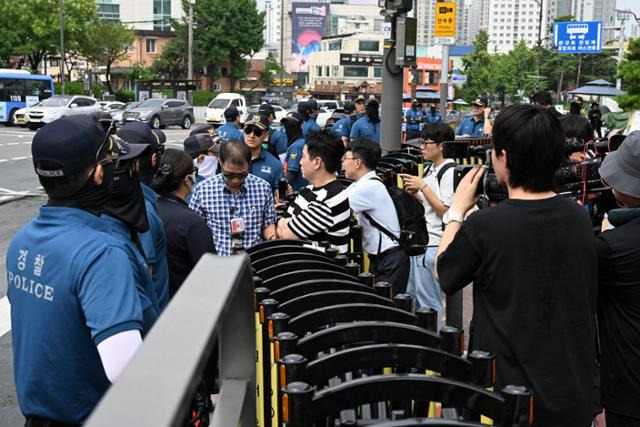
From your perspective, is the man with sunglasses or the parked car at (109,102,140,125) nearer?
the man with sunglasses

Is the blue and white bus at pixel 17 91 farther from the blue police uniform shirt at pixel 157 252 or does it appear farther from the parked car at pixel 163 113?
the blue police uniform shirt at pixel 157 252

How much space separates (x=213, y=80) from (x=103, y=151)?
8106cm

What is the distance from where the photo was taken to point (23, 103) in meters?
39.8

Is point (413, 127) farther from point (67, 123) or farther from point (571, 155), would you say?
point (67, 123)

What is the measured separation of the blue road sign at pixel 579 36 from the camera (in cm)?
5172

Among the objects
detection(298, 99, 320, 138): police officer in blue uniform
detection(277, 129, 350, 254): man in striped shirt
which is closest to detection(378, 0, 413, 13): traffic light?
detection(298, 99, 320, 138): police officer in blue uniform

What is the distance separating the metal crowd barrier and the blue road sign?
53377 mm

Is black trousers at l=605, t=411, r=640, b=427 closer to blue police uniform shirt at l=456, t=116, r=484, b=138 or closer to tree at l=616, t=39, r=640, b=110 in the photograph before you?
blue police uniform shirt at l=456, t=116, r=484, b=138

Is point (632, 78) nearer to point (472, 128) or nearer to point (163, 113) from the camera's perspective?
point (472, 128)

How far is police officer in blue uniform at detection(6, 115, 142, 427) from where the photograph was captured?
246 centimetres

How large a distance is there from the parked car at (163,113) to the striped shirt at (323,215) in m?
35.5

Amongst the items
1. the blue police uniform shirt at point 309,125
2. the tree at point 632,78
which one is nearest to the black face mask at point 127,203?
the blue police uniform shirt at point 309,125

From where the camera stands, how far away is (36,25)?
170 ft

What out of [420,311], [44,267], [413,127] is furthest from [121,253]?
[413,127]
